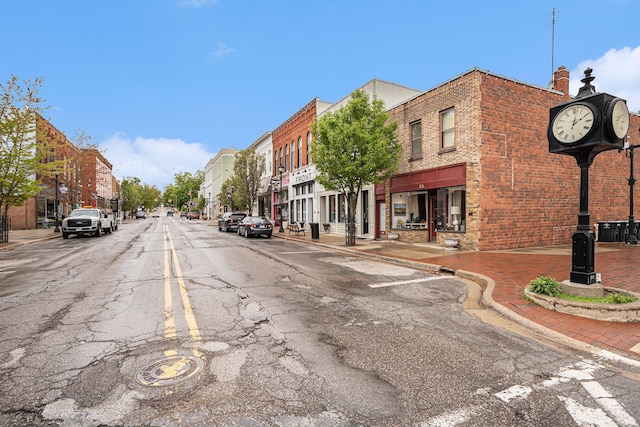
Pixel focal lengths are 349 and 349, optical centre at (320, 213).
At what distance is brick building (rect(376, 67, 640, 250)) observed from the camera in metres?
13.6

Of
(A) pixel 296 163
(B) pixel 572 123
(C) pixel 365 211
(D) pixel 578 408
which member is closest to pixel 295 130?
(A) pixel 296 163

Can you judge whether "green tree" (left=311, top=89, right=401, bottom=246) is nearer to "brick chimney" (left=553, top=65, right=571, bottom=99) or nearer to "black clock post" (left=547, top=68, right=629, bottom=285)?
"brick chimney" (left=553, top=65, right=571, bottom=99)

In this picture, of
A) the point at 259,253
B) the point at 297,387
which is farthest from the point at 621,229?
the point at 297,387

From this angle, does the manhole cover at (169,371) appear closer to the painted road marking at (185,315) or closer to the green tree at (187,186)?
the painted road marking at (185,315)

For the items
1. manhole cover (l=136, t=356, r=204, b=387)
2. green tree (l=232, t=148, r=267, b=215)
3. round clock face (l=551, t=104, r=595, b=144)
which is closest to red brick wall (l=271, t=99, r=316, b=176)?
green tree (l=232, t=148, r=267, b=215)

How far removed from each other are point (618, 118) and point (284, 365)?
6.69m

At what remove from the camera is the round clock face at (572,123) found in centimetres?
592

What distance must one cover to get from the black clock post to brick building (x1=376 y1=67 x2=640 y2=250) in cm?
723

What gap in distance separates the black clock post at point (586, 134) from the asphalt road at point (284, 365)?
7.08 feet

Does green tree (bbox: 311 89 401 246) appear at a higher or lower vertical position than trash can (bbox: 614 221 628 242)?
higher

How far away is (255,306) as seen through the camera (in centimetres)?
601

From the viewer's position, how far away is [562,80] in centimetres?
1574

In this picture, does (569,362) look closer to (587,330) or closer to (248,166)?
(587,330)

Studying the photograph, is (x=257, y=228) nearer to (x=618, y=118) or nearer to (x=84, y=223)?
(x=84, y=223)
